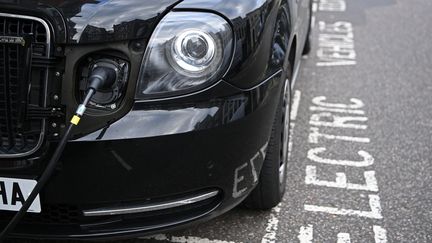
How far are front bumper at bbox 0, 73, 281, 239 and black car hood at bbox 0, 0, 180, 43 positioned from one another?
0.27 meters

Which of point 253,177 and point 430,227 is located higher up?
point 253,177

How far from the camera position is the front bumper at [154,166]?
195 centimetres

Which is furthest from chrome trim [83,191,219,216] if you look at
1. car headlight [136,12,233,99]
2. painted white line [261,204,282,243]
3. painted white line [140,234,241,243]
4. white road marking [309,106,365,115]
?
white road marking [309,106,365,115]

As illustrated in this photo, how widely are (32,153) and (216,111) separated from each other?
66 centimetres

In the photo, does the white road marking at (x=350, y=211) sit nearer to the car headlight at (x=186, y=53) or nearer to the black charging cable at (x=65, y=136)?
the car headlight at (x=186, y=53)

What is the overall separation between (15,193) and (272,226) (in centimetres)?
134

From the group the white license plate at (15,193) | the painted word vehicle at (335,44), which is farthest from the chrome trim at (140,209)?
the painted word vehicle at (335,44)

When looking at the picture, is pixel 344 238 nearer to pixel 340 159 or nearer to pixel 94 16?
pixel 340 159

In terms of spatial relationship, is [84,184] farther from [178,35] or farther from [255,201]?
[255,201]

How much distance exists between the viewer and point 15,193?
6.50ft

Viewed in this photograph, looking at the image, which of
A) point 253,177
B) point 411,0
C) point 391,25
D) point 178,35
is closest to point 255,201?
point 253,177

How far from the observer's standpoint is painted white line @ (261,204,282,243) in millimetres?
2740

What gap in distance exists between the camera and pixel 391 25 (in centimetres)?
734

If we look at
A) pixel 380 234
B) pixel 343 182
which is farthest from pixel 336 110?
pixel 380 234
